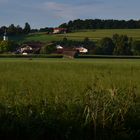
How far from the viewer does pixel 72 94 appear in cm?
899

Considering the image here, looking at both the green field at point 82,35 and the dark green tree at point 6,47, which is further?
the green field at point 82,35

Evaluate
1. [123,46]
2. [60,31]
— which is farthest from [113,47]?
[60,31]

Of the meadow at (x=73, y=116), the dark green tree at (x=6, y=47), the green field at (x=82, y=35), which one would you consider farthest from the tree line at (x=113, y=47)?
the meadow at (x=73, y=116)

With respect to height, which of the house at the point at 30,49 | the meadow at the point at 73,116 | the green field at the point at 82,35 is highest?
the meadow at the point at 73,116

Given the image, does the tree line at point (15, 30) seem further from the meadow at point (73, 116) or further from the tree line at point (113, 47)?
the meadow at point (73, 116)

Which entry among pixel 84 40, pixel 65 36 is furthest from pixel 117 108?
pixel 65 36

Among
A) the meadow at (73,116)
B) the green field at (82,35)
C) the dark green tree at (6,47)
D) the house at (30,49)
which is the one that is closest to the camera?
the meadow at (73,116)

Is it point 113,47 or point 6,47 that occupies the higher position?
point 113,47

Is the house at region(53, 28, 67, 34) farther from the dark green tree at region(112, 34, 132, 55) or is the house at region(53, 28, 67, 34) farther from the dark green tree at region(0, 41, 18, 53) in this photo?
the dark green tree at region(112, 34, 132, 55)

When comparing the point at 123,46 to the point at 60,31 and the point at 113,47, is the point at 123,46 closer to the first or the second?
the point at 113,47

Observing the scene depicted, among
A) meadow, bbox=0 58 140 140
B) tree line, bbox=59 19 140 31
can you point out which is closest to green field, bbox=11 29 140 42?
tree line, bbox=59 19 140 31

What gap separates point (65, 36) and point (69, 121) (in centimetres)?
12019

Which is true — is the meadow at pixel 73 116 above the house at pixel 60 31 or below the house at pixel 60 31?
above

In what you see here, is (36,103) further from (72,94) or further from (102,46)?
(102,46)
